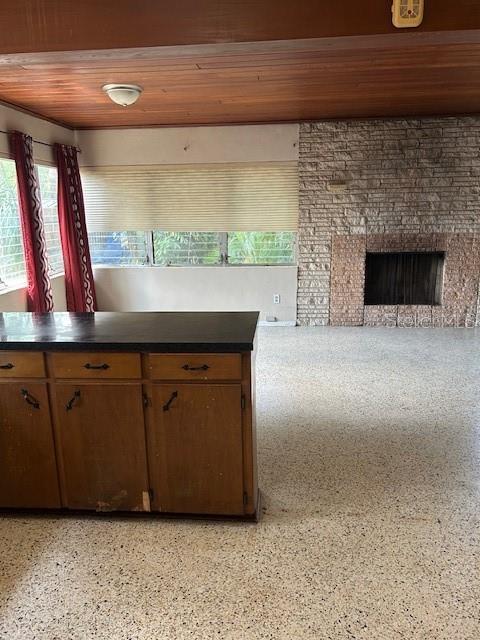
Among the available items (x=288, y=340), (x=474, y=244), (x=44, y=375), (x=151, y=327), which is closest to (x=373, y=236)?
(x=474, y=244)

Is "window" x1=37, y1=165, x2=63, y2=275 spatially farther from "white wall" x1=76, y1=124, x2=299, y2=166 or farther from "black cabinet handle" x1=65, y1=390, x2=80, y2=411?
"black cabinet handle" x1=65, y1=390, x2=80, y2=411

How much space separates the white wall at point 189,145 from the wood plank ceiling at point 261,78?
0.99 feet

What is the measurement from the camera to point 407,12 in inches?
79.1

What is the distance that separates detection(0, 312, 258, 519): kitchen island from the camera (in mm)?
2135

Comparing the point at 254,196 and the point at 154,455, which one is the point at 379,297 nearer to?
the point at 254,196

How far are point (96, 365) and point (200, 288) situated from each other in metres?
4.16

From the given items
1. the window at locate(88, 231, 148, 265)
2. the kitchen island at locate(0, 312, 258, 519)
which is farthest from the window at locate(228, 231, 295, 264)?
the kitchen island at locate(0, 312, 258, 519)

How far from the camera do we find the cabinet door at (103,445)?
86.6 inches

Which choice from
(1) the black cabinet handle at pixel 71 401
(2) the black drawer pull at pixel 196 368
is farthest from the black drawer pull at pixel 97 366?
(2) the black drawer pull at pixel 196 368

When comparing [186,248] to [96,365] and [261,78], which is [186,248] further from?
[96,365]

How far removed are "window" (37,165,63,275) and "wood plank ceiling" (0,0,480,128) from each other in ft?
2.11

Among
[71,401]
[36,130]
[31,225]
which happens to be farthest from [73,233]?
[71,401]

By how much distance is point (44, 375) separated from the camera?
221 cm

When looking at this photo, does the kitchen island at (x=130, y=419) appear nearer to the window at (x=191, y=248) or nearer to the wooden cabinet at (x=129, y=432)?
the wooden cabinet at (x=129, y=432)
